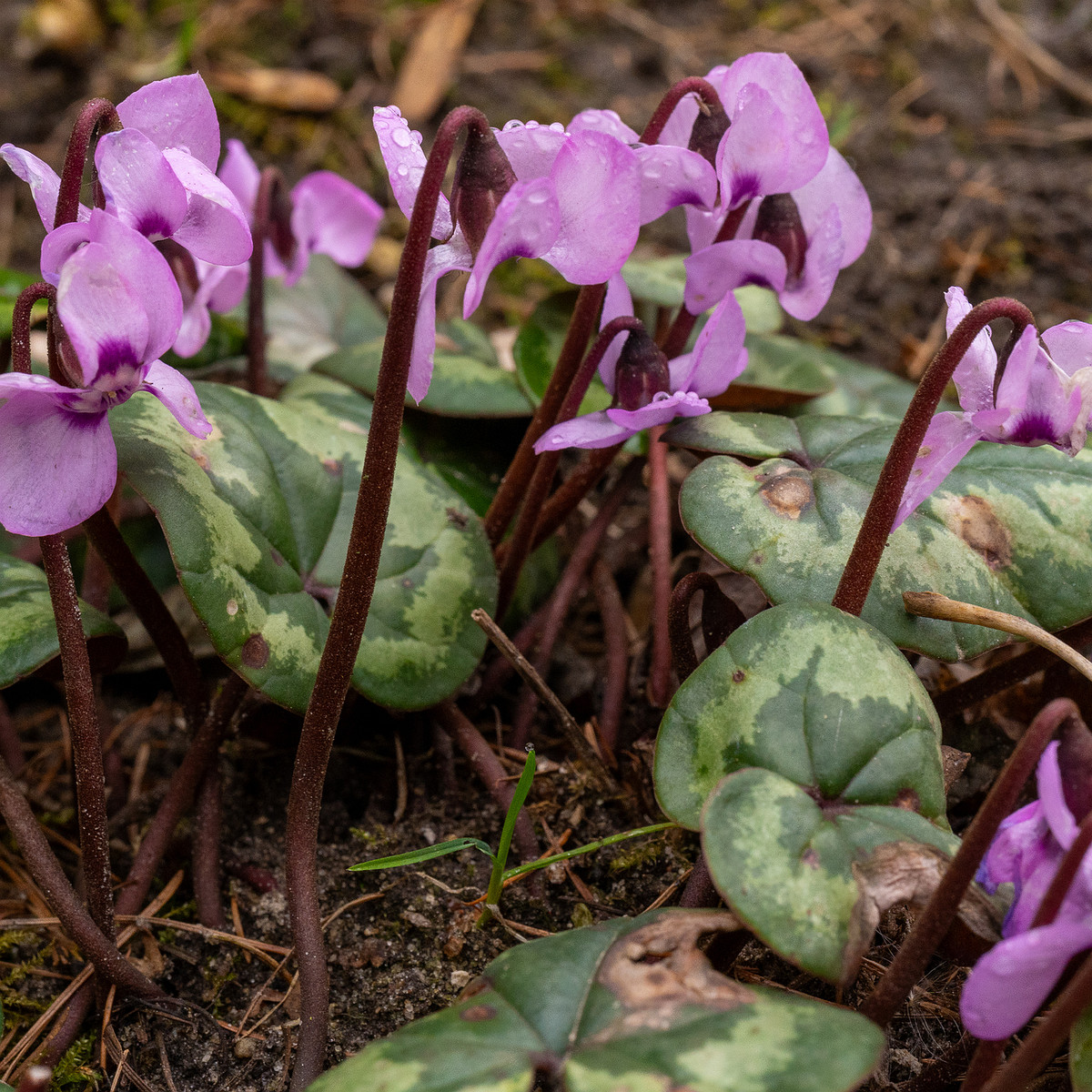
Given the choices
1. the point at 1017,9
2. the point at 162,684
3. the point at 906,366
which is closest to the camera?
the point at 162,684

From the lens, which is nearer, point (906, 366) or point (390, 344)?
point (390, 344)

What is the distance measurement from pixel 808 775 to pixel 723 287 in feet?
2.11

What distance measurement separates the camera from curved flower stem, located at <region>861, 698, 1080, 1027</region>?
858mm

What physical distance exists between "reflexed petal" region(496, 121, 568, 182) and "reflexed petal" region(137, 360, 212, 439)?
40 cm

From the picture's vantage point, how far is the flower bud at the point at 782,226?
1.35 meters

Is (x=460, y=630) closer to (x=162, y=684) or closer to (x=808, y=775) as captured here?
(x=808, y=775)

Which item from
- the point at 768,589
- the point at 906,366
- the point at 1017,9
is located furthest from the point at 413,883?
the point at 1017,9

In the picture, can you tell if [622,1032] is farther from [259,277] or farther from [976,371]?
[259,277]

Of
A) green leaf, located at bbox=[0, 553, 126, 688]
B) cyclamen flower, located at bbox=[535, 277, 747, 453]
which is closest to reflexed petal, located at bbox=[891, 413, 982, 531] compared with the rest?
cyclamen flower, located at bbox=[535, 277, 747, 453]

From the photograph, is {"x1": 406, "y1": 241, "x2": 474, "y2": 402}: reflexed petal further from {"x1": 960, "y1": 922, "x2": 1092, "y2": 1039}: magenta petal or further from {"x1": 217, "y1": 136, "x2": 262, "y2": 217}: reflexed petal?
{"x1": 217, "y1": 136, "x2": 262, "y2": 217}: reflexed petal

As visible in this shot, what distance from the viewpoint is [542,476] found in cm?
145

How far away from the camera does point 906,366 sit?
2.53 m

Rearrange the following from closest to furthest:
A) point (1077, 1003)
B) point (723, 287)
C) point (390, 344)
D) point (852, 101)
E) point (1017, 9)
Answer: point (1077, 1003) < point (390, 344) < point (723, 287) < point (852, 101) < point (1017, 9)

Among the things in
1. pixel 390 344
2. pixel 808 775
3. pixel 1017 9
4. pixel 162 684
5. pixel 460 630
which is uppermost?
pixel 1017 9
